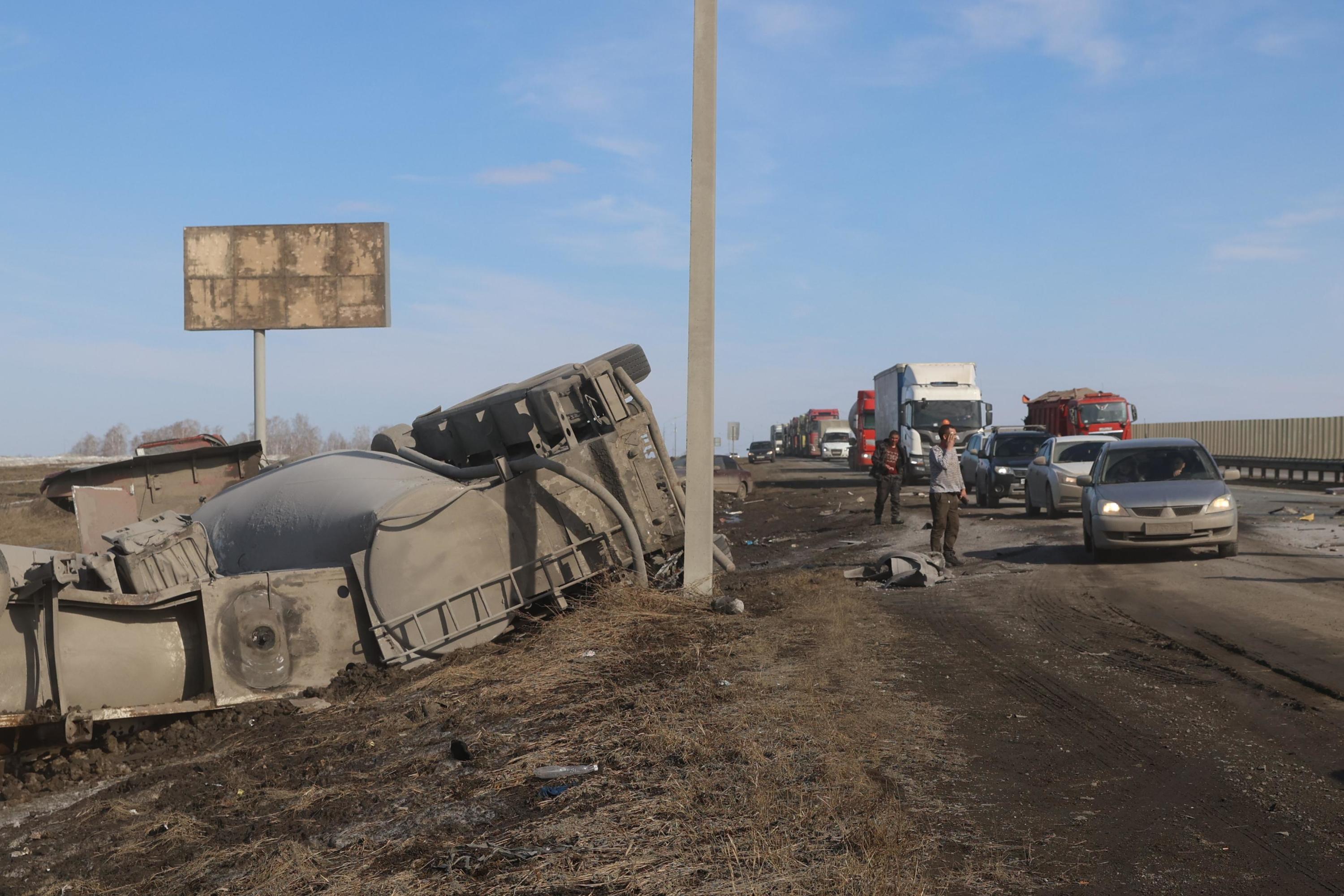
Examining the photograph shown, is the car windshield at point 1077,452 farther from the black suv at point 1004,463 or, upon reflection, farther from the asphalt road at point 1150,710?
the asphalt road at point 1150,710

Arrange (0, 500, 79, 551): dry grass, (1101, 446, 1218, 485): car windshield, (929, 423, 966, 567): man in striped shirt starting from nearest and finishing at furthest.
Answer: (929, 423, 966, 567): man in striped shirt → (1101, 446, 1218, 485): car windshield → (0, 500, 79, 551): dry grass

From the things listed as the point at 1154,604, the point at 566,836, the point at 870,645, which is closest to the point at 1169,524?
the point at 1154,604

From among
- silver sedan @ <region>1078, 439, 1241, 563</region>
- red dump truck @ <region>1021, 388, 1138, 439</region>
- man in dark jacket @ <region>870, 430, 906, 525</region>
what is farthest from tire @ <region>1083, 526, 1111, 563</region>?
red dump truck @ <region>1021, 388, 1138, 439</region>

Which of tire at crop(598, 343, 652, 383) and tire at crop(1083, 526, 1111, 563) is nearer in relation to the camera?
tire at crop(598, 343, 652, 383)

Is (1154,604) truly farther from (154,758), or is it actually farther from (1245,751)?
(154,758)

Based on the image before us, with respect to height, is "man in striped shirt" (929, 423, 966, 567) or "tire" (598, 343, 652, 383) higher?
"tire" (598, 343, 652, 383)

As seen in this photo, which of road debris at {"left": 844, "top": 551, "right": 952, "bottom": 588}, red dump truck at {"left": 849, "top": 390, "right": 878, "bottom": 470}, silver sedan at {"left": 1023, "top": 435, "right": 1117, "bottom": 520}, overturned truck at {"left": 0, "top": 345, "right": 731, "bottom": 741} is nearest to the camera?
overturned truck at {"left": 0, "top": 345, "right": 731, "bottom": 741}

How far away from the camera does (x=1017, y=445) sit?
27859 mm

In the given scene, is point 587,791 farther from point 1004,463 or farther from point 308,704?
point 1004,463

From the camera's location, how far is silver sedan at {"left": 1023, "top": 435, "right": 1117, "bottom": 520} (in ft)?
72.1

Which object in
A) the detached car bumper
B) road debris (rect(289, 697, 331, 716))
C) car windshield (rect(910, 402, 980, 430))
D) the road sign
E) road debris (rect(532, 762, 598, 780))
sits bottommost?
road debris (rect(289, 697, 331, 716))

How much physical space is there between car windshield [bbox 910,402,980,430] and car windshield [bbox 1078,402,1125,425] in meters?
4.39

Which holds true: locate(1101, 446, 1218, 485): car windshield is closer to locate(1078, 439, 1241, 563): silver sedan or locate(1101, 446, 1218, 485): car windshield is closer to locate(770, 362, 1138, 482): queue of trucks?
locate(1078, 439, 1241, 563): silver sedan

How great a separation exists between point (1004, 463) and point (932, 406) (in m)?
8.12
